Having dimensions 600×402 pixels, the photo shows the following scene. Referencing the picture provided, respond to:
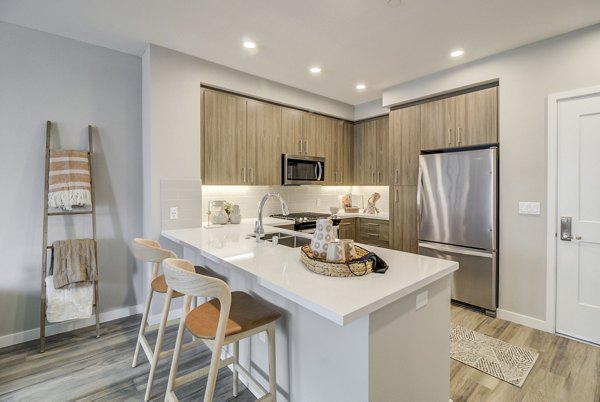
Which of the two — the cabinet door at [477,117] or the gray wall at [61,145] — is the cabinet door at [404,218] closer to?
the cabinet door at [477,117]

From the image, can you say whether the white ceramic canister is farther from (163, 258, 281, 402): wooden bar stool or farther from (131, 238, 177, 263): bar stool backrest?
(131, 238, 177, 263): bar stool backrest

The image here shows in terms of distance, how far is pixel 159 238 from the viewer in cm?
291

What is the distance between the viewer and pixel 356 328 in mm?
1273

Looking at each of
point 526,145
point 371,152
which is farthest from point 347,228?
point 526,145

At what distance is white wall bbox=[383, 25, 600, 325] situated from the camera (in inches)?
103

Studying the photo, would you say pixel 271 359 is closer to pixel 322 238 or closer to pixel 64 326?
pixel 322 238

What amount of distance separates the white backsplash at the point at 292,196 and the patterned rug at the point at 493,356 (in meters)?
2.63

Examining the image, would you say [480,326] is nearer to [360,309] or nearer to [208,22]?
[360,309]

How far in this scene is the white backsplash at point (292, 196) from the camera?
3.77 meters

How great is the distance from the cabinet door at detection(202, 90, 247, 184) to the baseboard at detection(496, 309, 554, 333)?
321 centimetres

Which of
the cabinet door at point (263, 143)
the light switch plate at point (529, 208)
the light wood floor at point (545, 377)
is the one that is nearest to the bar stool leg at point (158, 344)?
the light wood floor at point (545, 377)

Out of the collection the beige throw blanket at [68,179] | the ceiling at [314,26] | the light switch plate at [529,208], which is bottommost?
the light switch plate at [529,208]

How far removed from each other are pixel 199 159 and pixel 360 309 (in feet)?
8.56

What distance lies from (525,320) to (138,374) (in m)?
3.51
